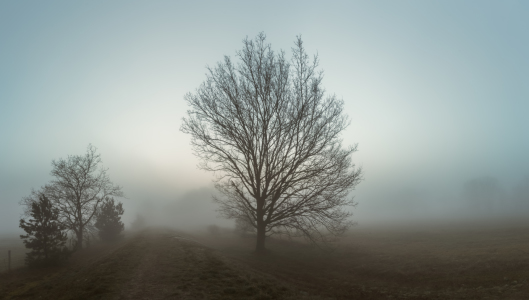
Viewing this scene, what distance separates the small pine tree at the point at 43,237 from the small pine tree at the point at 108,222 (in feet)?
57.5

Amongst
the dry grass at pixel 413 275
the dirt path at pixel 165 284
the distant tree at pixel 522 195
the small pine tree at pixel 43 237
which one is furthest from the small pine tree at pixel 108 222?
the distant tree at pixel 522 195

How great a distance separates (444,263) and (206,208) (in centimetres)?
14769

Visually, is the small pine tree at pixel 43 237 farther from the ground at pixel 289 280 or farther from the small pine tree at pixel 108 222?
the small pine tree at pixel 108 222

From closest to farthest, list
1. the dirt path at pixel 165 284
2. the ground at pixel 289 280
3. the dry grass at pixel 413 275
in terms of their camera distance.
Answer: the dirt path at pixel 165 284
the ground at pixel 289 280
the dry grass at pixel 413 275

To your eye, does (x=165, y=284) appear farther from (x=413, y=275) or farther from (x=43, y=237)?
(x=43, y=237)

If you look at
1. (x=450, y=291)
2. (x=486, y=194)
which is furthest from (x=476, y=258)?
(x=486, y=194)

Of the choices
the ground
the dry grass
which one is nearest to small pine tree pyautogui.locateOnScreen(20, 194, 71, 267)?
the ground

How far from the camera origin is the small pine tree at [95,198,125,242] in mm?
38969

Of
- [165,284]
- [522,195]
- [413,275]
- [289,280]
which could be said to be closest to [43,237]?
[165,284]

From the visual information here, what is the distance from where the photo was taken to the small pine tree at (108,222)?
38969mm

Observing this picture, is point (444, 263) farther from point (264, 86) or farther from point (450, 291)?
point (264, 86)

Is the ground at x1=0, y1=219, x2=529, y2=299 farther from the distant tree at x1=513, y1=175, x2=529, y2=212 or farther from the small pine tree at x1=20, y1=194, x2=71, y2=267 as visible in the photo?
the distant tree at x1=513, y1=175, x2=529, y2=212

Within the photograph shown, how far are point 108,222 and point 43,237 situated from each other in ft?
62.8

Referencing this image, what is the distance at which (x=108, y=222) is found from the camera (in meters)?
39.4
